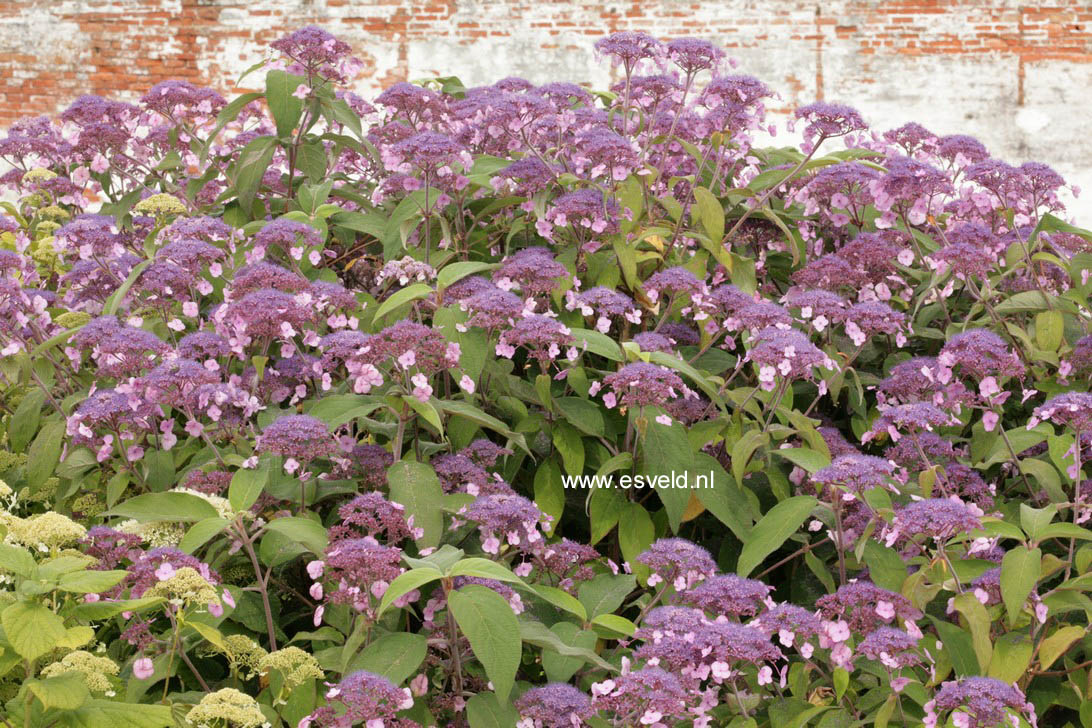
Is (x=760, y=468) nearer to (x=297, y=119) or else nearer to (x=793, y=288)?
(x=793, y=288)

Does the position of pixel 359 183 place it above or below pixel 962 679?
above

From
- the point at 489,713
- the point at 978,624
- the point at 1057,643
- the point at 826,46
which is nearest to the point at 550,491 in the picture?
the point at 489,713

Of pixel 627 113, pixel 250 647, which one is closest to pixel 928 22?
pixel 627 113

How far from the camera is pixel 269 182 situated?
3.21 meters

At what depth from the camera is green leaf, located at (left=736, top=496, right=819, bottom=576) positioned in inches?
84.7

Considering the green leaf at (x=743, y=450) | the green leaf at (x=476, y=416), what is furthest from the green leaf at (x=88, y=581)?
the green leaf at (x=743, y=450)

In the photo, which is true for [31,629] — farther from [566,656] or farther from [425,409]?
[566,656]

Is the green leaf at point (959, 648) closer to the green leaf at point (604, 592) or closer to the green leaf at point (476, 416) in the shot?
the green leaf at point (604, 592)

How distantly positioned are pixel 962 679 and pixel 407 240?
1.59 meters

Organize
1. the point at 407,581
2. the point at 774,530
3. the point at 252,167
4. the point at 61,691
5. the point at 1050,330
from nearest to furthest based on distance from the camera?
1. the point at 61,691
2. the point at 407,581
3. the point at 774,530
4. the point at 1050,330
5. the point at 252,167

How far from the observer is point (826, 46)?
10539 mm

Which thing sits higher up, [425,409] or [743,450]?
[425,409]

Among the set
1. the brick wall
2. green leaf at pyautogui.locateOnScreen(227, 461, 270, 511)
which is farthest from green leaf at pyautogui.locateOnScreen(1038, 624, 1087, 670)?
the brick wall

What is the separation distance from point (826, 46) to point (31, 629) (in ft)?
32.9
